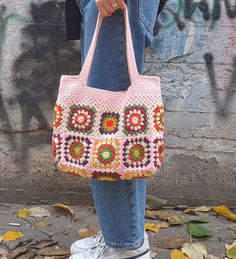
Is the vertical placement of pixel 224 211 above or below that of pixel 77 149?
below

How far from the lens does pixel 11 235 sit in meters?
2.31

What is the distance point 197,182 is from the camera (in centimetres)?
261

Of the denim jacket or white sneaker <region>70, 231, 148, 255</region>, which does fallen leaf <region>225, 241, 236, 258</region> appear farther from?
the denim jacket

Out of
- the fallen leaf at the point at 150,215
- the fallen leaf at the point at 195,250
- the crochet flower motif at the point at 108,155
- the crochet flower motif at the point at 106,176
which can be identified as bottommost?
the fallen leaf at the point at 150,215

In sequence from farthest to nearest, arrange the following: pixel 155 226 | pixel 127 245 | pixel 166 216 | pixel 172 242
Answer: pixel 166 216 → pixel 155 226 → pixel 172 242 → pixel 127 245

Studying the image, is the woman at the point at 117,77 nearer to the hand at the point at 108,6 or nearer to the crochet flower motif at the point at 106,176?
the hand at the point at 108,6

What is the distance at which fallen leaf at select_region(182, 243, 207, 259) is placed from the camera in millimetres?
2139

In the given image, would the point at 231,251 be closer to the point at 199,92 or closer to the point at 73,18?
the point at 199,92

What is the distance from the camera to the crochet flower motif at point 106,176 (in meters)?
1.60

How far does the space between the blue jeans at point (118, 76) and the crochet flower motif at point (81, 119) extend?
97 millimetres

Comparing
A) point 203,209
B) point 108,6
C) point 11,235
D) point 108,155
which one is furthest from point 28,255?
point 108,6

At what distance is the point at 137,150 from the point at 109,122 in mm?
124

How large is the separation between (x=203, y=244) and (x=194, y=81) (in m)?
0.77

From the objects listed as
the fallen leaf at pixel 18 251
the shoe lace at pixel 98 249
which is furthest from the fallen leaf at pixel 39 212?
the shoe lace at pixel 98 249
